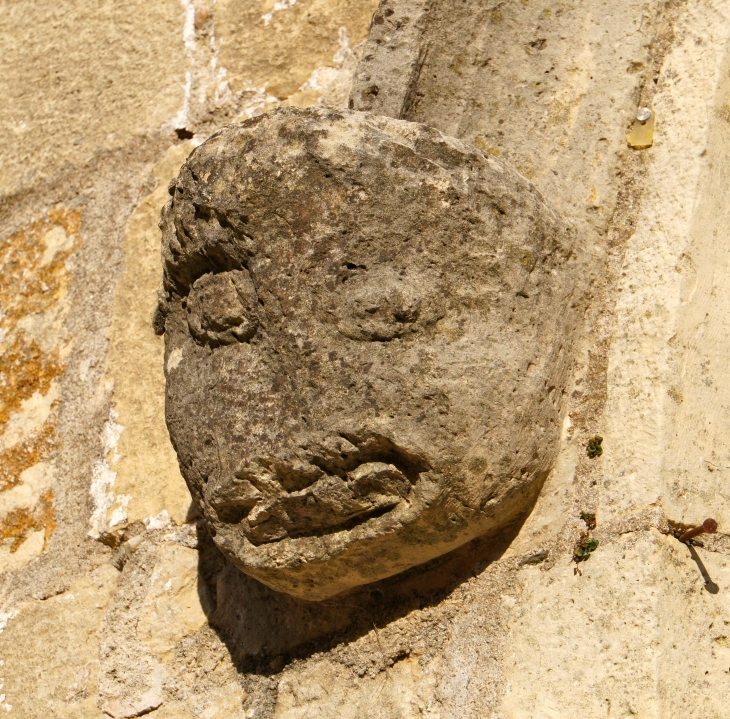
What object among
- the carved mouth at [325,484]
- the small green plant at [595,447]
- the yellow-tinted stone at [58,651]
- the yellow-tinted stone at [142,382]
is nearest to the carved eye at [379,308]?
the carved mouth at [325,484]

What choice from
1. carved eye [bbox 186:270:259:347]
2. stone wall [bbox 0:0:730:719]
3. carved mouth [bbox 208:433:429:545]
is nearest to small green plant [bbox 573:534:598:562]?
stone wall [bbox 0:0:730:719]

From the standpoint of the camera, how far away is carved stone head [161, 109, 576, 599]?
127 centimetres

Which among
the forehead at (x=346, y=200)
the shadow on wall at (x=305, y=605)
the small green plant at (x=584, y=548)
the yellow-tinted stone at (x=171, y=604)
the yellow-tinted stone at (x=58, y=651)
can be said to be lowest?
the yellow-tinted stone at (x=58, y=651)

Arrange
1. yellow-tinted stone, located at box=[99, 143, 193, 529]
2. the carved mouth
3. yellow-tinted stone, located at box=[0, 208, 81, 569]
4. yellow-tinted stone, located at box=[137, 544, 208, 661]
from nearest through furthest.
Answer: the carved mouth, yellow-tinted stone, located at box=[137, 544, 208, 661], yellow-tinted stone, located at box=[99, 143, 193, 529], yellow-tinted stone, located at box=[0, 208, 81, 569]

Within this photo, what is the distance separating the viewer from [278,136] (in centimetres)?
133

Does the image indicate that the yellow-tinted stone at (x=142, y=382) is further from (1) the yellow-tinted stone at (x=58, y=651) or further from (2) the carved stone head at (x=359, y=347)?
(2) the carved stone head at (x=359, y=347)

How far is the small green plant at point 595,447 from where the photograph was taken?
140 cm

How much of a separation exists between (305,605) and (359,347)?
530 millimetres

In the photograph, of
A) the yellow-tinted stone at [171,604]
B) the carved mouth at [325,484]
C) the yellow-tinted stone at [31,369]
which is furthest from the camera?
the yellow-tinted stone at [31,369]

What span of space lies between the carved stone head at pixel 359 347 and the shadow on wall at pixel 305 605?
3.1 inches

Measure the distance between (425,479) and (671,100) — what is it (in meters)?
0.80

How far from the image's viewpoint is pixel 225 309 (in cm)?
Result: 137

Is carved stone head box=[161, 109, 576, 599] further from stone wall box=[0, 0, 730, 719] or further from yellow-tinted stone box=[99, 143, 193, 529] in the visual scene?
yellow-tinted stone box=[99, 143, 193, 529]

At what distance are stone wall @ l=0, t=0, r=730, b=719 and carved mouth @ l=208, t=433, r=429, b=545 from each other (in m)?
0.23
